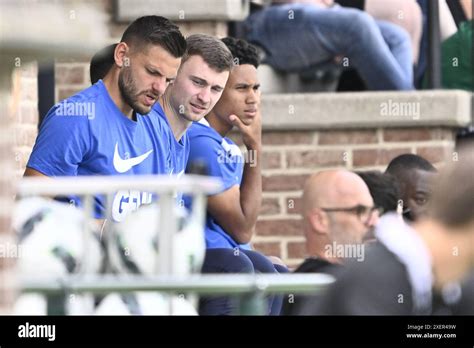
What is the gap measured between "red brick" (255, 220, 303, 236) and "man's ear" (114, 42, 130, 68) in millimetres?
1236

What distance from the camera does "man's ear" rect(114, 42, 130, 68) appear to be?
4843mm

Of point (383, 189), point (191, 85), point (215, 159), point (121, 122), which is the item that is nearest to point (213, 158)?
point (215, 159)

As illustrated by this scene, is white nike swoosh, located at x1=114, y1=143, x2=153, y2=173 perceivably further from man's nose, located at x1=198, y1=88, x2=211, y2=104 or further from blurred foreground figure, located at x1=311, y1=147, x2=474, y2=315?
blurred foreground figure, located at x1=311, y1=147, x2=474, y2=315

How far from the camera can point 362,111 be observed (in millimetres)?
5910

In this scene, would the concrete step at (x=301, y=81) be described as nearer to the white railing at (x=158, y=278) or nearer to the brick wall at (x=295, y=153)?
the brick wall at (x=295, y=153)

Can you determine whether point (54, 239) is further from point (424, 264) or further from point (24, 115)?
point (24, 115)

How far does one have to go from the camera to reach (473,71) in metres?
6.31

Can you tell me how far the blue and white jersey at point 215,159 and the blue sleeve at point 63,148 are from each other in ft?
1.53

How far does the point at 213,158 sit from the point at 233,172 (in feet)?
0.31

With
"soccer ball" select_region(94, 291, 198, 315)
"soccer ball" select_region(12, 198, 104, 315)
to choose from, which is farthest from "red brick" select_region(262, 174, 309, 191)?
"soccer ball" select_region(12, 198, 104, 315)
